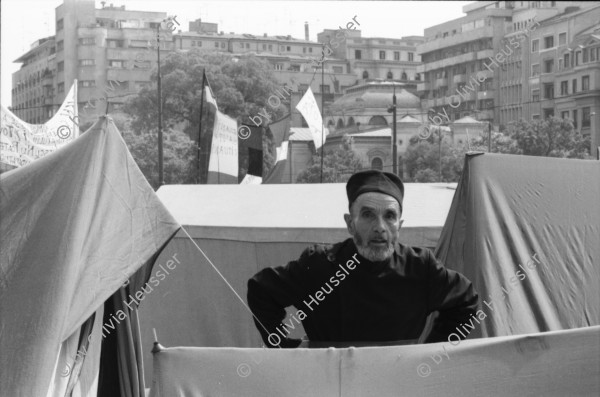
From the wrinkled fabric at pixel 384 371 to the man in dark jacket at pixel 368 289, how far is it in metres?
0.15

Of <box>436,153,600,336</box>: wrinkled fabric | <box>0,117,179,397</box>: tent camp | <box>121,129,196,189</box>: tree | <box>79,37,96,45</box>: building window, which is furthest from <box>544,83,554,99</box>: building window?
<box>0,117,179,397</box>: tent camp

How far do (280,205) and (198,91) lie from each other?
56.7 metres

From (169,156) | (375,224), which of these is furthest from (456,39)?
(375,224)

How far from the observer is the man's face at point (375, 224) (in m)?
4.40

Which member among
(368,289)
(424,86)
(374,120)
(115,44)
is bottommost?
(368,289)

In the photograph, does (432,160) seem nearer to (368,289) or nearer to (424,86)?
(424,86)

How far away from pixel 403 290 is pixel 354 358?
13.2 inches

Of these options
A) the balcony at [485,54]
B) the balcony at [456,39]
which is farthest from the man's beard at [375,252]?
the balcony at [456,39]

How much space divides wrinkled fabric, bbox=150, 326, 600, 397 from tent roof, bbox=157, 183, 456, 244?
4.37 m

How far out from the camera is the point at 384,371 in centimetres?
427

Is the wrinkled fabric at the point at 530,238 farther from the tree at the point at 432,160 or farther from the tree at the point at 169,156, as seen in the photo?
the tree at the point at 432,160

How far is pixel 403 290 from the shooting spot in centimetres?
439

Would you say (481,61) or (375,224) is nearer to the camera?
(375,224)

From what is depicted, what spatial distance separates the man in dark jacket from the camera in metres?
4.39
